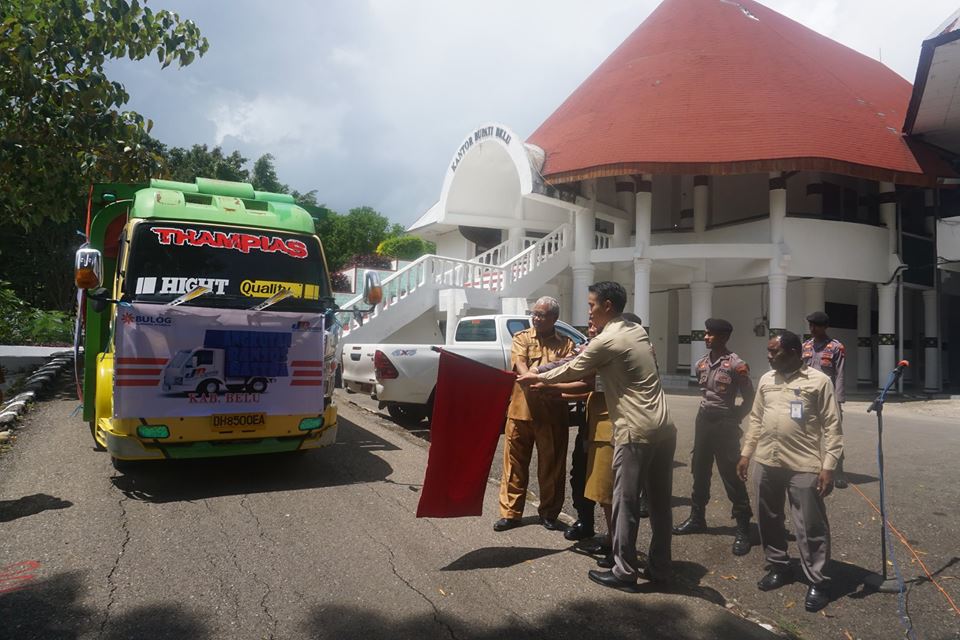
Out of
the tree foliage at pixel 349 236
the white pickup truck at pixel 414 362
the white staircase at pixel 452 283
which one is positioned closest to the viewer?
the white pickup truck at pixel 414 362

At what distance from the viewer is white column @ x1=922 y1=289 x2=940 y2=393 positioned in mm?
17703

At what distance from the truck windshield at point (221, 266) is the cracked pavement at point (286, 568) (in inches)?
69.3

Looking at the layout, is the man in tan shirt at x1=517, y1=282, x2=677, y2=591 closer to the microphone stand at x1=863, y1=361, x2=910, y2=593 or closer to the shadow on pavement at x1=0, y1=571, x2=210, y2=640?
the microphone stand at x1=863, y1=361, x2=910, y2=593

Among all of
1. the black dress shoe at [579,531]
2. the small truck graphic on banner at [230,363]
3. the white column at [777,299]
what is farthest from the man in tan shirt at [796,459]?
the white column at [777,299]

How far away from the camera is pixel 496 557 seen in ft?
15.0

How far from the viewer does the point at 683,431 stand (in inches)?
398

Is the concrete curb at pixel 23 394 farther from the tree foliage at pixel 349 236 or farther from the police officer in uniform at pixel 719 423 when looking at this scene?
the tree foliage at pixel 349 236

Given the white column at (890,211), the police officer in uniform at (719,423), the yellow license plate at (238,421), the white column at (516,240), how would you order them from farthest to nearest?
1. the white column at (516,240)
2. the white column at (890,211)
3. the yellow license plate at (238,421)
4. the police officer in uniform at (719,423)

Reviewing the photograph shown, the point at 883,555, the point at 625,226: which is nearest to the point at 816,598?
the point at 883,555

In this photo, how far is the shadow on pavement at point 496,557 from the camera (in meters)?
4.39

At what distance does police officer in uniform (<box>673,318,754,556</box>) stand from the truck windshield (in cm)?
366

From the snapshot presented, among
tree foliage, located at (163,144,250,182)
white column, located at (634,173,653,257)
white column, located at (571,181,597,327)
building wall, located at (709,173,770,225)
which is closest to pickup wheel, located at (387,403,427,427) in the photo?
white column, located at (571,181,597,327)

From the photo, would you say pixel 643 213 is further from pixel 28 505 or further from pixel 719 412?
pixel 28 505

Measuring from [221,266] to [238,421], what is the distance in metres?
1.50
